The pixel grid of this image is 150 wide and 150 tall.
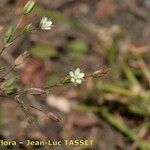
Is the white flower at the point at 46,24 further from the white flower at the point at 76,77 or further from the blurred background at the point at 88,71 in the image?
the blurred background at the point at 88,71

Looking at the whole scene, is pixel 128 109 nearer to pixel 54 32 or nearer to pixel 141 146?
pixel 141 146

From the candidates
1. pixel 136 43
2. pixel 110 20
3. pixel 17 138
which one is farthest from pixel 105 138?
pixel 110 20

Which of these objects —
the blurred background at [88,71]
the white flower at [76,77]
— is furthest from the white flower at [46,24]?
the blurred background at [88,71]

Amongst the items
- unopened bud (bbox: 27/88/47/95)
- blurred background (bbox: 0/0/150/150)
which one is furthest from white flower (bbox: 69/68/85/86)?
blurred background (bbox: 0/0/150/150)

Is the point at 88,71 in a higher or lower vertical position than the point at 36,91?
higher

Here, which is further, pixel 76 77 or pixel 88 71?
pixel 88 71

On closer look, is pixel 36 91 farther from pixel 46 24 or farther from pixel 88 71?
pixel 88 71

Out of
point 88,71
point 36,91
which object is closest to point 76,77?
point 36,91

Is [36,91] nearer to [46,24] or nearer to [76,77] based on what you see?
[76,77]

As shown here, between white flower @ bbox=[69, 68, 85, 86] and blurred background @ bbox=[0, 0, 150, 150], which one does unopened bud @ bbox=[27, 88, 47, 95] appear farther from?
blurred background @ bbox=[0, 0, 150, 150]
